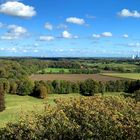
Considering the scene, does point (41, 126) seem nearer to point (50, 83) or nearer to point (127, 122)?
point (127, 122)

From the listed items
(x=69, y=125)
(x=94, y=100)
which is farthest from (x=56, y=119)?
(x=94, y=100)

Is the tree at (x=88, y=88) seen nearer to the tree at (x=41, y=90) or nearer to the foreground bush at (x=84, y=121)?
the tree at (x=41, y=90)

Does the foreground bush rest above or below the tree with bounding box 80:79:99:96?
above

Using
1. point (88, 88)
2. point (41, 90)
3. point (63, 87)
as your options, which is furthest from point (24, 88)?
point (88, 88)

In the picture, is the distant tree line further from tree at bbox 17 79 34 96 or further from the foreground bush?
the foreground bush

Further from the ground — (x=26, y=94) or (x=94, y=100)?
(x=94, y=100)

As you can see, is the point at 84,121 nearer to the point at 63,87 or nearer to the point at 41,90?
the point at 41,90

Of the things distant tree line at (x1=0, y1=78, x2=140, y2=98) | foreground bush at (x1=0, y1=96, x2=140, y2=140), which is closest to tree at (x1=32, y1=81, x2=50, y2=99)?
distant tree line at (x1=0, y1=78, x2=140, y2=98)

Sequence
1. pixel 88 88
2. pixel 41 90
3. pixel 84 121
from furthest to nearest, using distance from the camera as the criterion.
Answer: pixel 88 88, pixel 41 90, pixel 84 121
